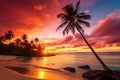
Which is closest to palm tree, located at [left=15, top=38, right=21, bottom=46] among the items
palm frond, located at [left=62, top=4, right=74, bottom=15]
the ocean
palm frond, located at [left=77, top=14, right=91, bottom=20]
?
the ocean

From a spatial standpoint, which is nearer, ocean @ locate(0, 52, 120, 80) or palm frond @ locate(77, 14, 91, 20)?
ocean @ locate(0, 52, 120, 80)

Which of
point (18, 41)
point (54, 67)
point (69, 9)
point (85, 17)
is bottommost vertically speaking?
point (54, 67)

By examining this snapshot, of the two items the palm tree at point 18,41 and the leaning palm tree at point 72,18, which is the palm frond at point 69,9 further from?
the palm tree at point 18,41

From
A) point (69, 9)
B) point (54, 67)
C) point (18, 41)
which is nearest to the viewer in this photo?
point (69, 9)

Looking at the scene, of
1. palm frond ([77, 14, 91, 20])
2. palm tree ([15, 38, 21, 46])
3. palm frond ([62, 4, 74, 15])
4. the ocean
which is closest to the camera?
the ocean

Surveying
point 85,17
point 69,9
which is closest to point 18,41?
point 69,9

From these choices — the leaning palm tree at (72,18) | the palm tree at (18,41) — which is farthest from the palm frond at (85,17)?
the palm tree at (18,41)

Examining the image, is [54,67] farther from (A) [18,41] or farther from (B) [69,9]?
(A) [18,41]

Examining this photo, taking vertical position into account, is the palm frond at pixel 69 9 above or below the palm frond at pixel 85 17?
above

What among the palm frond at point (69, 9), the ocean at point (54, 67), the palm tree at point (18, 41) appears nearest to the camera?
the ocean at point (54, 67)

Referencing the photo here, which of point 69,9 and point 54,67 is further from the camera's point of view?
point 54,67

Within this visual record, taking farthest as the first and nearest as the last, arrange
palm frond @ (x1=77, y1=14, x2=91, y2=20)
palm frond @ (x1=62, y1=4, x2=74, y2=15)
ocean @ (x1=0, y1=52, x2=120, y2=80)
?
palm frond @ (x1=62, y1=4, x2=74, y2=15) → palm frond @ (x1=77, y1=14, x2=91, y2=20) → ocean @ (x1=0, y1=52, x2=120, y2=80)

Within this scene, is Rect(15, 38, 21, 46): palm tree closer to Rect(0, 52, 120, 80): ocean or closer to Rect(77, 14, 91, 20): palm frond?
Rect(0, 52, 120, 80): ocean

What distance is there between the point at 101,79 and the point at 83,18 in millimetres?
11518
